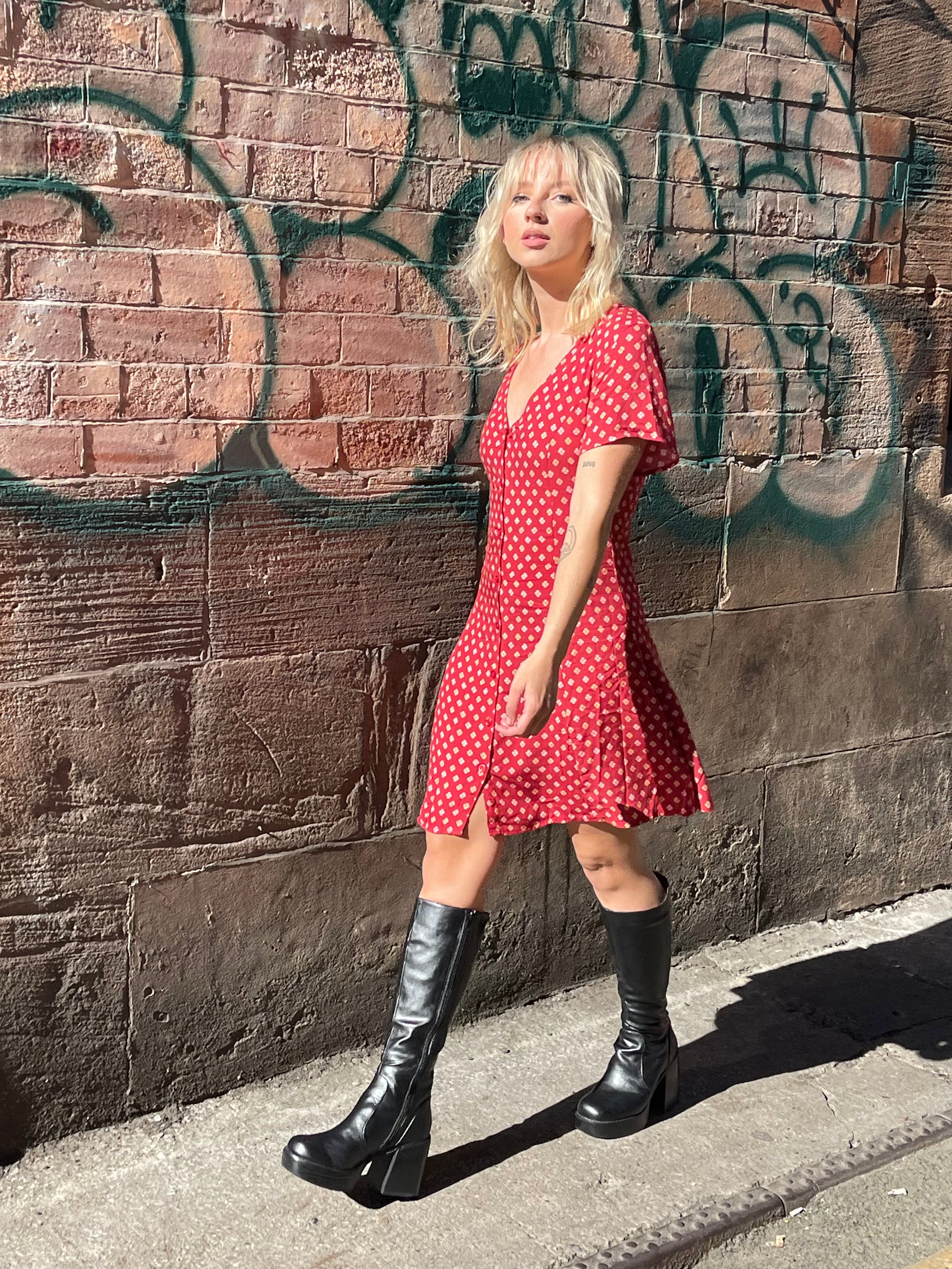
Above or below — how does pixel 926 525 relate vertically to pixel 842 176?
below

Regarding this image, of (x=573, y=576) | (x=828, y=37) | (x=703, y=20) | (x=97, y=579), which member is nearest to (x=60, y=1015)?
(x=97, y=579)

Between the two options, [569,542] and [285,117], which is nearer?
[569,542]

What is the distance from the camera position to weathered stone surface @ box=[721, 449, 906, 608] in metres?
3.89

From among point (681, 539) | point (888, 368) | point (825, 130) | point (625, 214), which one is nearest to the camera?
point (625, 214)

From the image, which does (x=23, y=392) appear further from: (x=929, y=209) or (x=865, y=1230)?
(x=929, y=209)

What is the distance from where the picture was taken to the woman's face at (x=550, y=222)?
8.82 ft

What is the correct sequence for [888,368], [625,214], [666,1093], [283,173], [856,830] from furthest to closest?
[856,830] < [888,368] < [625,214] < [666,1093] < [283,173]

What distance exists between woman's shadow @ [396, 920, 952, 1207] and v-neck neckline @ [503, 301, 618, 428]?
1.50 metres

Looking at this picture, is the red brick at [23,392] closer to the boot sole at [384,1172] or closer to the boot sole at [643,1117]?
the boot sole at [384,1172]

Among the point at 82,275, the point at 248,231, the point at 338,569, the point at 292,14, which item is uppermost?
the point at 292,14

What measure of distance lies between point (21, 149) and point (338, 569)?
107cm

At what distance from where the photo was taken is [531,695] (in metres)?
2.55

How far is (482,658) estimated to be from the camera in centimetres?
284

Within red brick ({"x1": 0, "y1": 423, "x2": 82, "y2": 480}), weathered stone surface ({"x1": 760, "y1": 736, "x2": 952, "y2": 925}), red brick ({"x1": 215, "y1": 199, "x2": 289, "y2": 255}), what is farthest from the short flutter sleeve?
weathered stone surface ({"x1": 760, "y1": 736, "x2": 952, "y2": 925})
